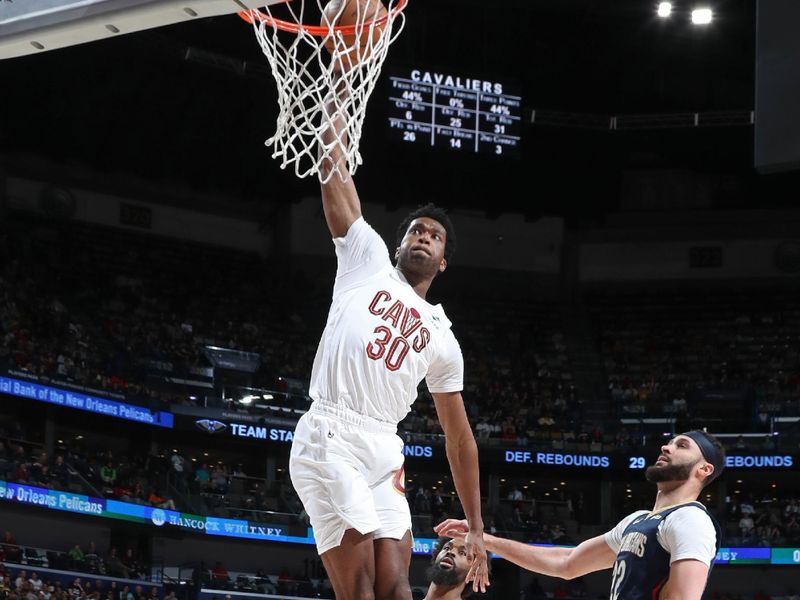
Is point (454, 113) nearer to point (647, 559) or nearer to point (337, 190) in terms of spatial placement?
point (337, 190)

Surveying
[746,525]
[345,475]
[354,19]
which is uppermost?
[354,19]

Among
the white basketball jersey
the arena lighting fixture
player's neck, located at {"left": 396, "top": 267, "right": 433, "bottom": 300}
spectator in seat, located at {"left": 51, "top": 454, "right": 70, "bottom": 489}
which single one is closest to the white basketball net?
the white basketball jersey

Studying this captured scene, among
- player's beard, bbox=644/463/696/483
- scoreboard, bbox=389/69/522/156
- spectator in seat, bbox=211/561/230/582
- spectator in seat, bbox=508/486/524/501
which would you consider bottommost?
spectator in seat, bbox=211/561/230/582

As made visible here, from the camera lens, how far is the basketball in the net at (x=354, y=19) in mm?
5484

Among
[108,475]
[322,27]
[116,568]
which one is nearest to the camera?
[322,27]

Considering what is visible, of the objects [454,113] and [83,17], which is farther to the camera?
[454,113]

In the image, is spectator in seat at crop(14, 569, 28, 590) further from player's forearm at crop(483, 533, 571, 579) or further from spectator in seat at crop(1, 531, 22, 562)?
player's forearm at crop(483, 533, 571, 579)

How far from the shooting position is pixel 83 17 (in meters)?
4.88

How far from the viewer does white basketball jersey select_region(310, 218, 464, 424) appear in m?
4.98

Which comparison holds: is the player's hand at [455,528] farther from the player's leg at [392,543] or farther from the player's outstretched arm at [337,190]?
the player's outstretched arm at [337,190]

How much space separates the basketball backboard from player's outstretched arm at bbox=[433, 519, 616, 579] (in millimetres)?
2521

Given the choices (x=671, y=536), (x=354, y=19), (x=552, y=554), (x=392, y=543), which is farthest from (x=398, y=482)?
(x=354, y=19)

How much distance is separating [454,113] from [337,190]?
20.4m

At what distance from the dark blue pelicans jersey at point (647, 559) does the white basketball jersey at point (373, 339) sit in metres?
1.12
